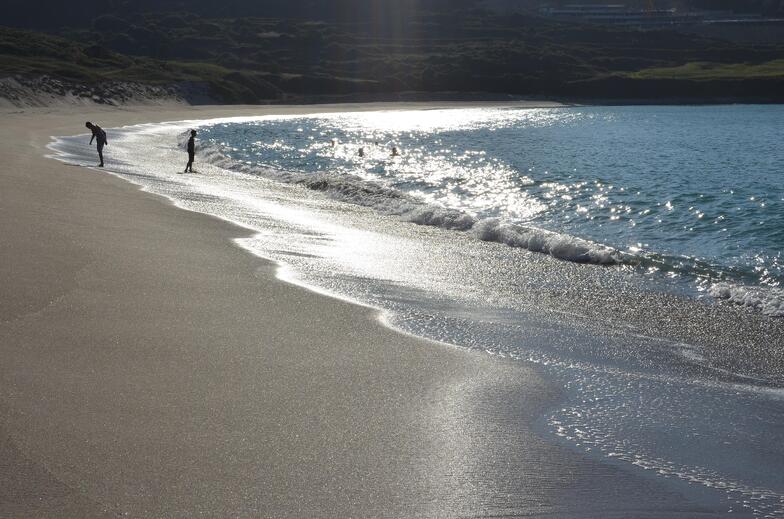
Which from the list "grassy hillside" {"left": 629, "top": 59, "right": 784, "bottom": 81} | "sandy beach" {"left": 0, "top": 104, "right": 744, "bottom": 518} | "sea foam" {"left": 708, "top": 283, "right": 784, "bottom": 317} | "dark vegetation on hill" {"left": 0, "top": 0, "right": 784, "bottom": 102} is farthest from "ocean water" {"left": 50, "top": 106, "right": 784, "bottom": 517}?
"grassy hillside" {"left": 629, "top": 59, "right": 784, "bottom": 81}

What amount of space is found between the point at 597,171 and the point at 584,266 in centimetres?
1886

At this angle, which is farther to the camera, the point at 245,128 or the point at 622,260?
the point at 245,128

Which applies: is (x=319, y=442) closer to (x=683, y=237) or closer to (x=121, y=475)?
(x=121, y=475)

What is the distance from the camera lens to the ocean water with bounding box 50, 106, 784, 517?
680 cm

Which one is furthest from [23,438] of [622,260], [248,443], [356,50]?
[356,50]

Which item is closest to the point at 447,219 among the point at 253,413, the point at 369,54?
the point at 253,413

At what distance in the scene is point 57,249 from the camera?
1099 centimetres

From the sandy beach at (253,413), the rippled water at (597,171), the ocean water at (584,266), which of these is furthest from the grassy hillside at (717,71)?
the sandy beach at (253,413)

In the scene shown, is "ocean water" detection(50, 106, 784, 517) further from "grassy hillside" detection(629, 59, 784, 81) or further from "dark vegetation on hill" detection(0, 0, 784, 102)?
"grassy hillside" detection(629, 59, 784, 81)

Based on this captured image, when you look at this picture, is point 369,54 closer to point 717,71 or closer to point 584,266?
point 717,71

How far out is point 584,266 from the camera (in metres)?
14.0

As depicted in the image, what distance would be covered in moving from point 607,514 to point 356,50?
11754 cm

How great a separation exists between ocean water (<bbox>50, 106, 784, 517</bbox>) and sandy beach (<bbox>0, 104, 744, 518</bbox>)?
516 millimetres

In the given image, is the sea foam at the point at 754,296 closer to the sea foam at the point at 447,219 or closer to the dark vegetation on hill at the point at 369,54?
the sea foam at the point at 447,219
